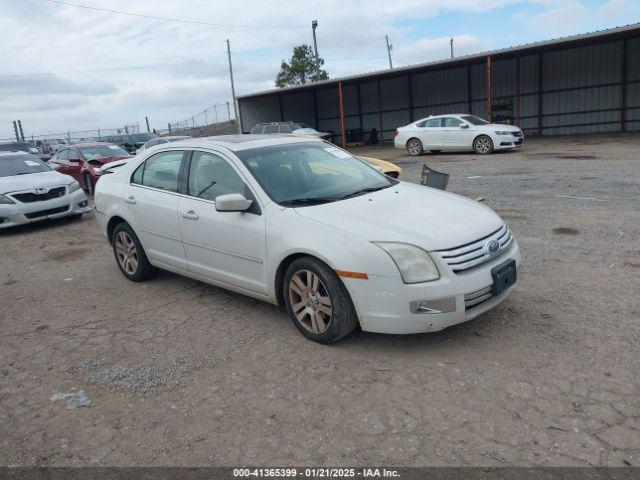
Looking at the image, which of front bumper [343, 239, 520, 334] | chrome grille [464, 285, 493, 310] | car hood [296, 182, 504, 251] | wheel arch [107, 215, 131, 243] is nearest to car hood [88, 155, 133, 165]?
wheel arch [107, 215, 131, 243]

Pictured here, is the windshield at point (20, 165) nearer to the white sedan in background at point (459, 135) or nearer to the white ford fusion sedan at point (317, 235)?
the white ford fusion sedan at point (317, 235)

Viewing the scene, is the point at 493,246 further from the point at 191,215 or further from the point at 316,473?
the point at 191,215

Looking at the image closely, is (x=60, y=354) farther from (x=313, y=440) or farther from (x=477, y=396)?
(x=477, y=396)

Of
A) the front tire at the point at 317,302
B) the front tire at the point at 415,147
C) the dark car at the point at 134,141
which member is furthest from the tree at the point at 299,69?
the front tire at the point at 317,302

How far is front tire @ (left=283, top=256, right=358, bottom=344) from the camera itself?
12.8 feet

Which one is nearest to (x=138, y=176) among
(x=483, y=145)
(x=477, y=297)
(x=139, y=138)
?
(x=477, y=297)

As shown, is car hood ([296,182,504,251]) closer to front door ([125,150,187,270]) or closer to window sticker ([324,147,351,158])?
window sticker ([324,147,351,158])

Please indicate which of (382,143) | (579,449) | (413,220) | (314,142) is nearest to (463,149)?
(382,143)

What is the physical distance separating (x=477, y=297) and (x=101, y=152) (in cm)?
1344

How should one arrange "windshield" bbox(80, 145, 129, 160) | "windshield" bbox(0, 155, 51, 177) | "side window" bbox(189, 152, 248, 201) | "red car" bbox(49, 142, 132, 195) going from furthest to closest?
1. "windshield" bbox(80, 145, 129, 160)
2. "red car" bbox(49, 142, 132, 195)
3. "windshield" bbox(0, 155, 51, 177)
4. "side window" bbox(189, 152, 248, 201)

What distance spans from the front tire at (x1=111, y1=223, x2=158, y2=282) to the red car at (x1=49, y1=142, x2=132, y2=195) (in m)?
8.51

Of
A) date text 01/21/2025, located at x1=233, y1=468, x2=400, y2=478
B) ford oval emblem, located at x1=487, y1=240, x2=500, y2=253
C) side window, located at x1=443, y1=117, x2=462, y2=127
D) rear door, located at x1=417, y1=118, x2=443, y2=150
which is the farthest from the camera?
rear door, located at x1=417, y1=118, x2=443, y2=150

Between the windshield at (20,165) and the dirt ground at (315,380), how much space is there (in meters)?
5.16

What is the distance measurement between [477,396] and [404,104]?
2993 centimetres
